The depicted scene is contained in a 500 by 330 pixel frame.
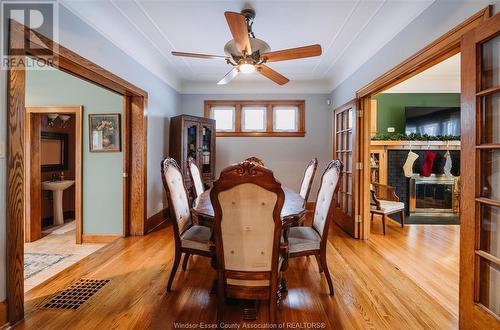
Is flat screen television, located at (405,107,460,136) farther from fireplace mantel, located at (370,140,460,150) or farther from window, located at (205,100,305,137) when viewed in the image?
window, located at (205,100,305,137)

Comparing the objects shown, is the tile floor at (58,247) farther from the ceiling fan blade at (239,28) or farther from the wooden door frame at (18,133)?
the ceiling fan blade at (239,28)

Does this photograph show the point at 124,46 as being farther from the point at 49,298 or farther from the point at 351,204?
the point at 351,204

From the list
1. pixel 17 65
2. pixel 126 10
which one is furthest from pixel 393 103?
pixel 17 65

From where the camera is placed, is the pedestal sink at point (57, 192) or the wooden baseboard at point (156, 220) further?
the pedestal sink at point (57, 192)

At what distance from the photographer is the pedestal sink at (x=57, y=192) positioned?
4.20 m

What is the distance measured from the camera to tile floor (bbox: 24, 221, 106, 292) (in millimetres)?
2671

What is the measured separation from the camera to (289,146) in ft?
16.2

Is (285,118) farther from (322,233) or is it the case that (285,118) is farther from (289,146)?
(322,233)

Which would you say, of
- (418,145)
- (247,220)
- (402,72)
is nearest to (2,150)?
(247,220)

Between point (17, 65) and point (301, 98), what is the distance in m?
4.28

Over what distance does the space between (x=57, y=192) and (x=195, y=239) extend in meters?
3.75

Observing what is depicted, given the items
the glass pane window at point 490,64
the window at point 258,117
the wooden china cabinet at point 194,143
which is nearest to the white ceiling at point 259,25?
the glass pane window at point 490,64

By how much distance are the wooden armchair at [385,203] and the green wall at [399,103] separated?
1.44 meters

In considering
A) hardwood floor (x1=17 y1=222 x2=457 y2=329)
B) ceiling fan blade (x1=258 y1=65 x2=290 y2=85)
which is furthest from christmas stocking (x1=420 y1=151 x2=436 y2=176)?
ceiling fan blade (x1=258 y1=65 x2=290 y2=85)
